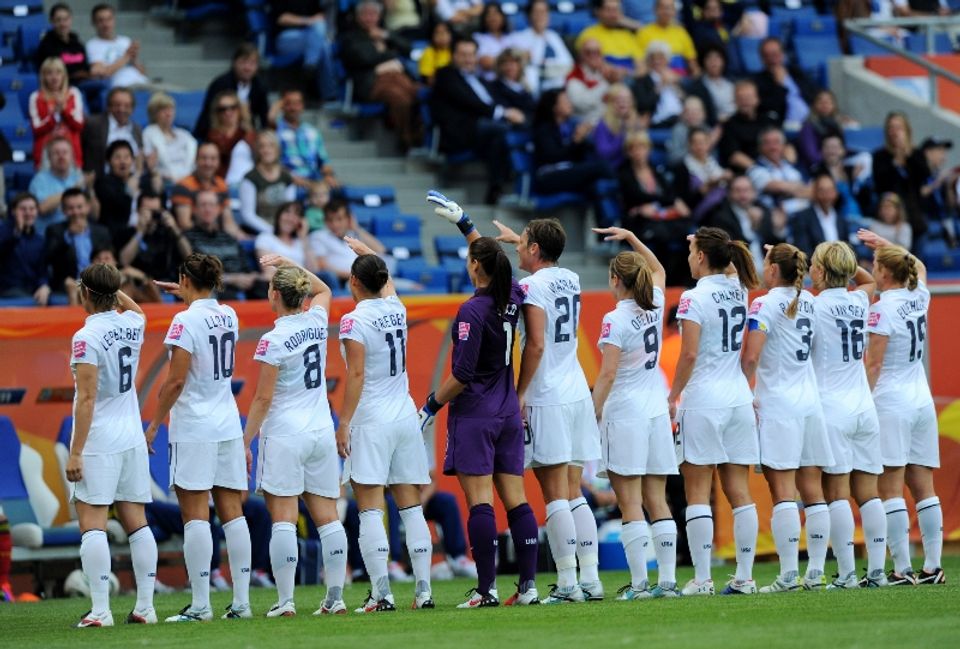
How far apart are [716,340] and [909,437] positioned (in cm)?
189

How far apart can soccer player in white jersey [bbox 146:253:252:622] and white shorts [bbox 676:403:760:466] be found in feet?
9.76

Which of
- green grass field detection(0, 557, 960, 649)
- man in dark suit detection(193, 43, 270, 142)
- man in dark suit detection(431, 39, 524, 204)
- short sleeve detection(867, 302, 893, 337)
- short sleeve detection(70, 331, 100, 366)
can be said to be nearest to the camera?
green grass field detection(0, 557, 960, 649)

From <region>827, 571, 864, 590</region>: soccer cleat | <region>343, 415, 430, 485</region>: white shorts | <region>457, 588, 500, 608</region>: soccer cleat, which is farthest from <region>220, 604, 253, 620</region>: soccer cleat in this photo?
<region>827, 571, 864, 590</region>: soccer cleat

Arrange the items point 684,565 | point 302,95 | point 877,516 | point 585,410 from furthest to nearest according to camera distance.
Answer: point 302,95 → point 684,565 → point 877,516 → point 585,410

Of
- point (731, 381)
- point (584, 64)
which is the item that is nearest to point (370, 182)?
point (584, 64)

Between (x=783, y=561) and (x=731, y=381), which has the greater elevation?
(x=731, y=381)

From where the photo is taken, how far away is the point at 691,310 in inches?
482

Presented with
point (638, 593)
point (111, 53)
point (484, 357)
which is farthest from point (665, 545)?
point (111, 53)

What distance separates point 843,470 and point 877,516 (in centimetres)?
49

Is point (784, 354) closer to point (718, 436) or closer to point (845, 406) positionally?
point (845, 406)

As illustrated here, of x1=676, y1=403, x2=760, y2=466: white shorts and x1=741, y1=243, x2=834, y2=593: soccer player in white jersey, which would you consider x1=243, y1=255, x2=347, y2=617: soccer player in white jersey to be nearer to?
x1=676, y1=403, x2=760, y2=466: white shorts

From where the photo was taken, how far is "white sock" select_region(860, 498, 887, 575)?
1293 centimetres

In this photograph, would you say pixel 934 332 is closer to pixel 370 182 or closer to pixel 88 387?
pixel 370 182

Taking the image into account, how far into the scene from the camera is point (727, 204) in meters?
19.9
